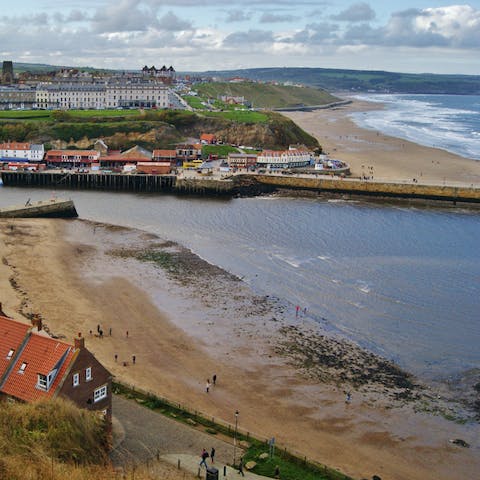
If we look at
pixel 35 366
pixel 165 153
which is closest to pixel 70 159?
pixel 165 153

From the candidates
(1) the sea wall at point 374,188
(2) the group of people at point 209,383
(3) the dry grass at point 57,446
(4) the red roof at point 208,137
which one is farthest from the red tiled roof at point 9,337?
(4) the red roof at point 208,137

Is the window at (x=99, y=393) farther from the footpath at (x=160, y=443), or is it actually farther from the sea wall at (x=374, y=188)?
the sea wall at (x=374, y=188)

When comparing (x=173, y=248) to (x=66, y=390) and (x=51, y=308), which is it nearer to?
(x=51, y=308)

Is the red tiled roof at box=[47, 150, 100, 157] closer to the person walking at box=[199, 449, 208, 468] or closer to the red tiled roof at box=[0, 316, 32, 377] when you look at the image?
the red tiled roof at box=[0, 316, 32, 377]

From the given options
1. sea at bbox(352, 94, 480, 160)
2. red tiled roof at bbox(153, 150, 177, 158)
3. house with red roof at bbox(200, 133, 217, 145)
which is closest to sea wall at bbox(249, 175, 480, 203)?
red tiled roof at bbox(153, 150, 177, 158)

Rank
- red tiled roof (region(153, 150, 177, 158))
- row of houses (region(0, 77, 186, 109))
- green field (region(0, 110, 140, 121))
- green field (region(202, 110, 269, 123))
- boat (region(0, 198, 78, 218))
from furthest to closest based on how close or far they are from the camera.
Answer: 1. row of houses (region(0, 77, 186, 109))
2. green field (region(202, 110, 269, 123))
3. green field (region(0, 110, 140, 121))
4. red tiled roof (region(153, 150, 177, 158))
5. boat (region(0, 198, 78, 218))

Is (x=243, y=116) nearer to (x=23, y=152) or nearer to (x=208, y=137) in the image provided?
(x=208, y=137)
